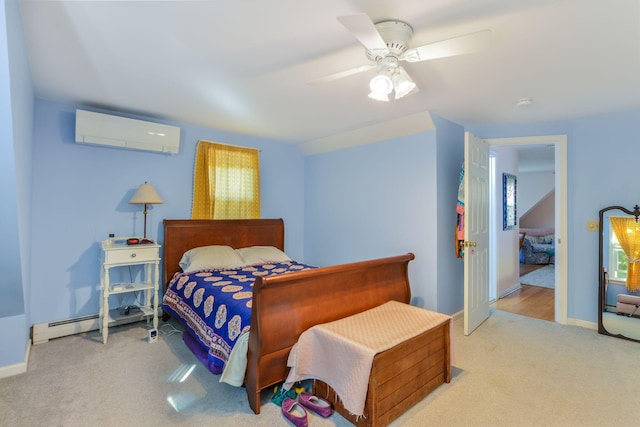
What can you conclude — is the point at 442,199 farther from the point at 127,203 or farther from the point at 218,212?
the point at 127,203

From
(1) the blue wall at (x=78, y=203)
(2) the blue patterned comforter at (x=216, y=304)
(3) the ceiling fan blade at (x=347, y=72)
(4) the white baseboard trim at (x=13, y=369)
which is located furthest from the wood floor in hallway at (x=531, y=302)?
(4) the white baseboard trim at (x=13, y=369)

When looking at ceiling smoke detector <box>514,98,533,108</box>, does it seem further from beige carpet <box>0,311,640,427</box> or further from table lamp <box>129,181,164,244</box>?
table lamp <box>129,181,164,244</box>

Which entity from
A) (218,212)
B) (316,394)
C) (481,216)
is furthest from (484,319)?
(218,212)

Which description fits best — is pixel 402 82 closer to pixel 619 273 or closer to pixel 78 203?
pixel 619 273

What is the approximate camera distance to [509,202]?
4.77 meters

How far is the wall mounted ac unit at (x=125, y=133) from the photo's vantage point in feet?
9.78

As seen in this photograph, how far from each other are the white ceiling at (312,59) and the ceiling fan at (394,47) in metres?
0.08

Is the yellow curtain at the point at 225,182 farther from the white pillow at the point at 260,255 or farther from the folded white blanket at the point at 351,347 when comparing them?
the folded white blanket at the point at 351,347

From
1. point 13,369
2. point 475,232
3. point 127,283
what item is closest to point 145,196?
point 127,283

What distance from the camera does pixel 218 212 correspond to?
397 cm

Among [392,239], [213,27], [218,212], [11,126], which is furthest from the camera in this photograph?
[218,212]

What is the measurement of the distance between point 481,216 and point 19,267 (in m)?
4.02

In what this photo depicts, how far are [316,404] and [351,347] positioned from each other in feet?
1.65

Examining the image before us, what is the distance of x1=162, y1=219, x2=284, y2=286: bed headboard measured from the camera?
140 inches
